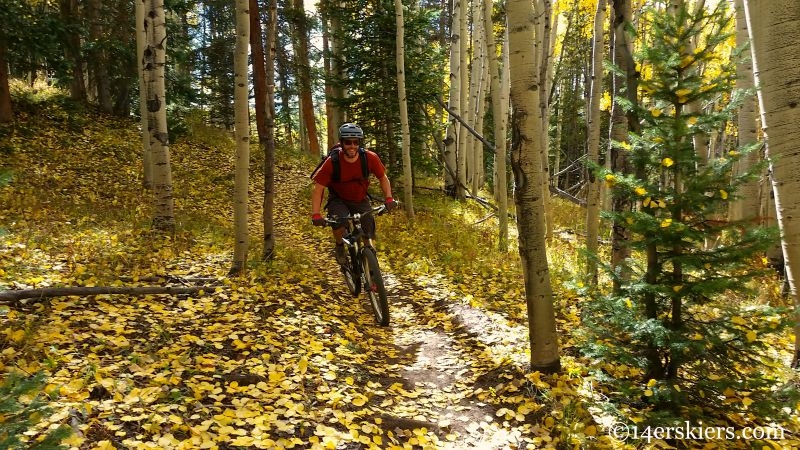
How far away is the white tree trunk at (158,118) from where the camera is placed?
7541 millimetres

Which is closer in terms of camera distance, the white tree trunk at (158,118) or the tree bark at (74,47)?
the white tree trunk at (158,118)

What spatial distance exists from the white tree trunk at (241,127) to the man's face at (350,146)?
4.40 feet

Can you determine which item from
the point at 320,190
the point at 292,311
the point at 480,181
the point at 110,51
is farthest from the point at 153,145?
the point at 480,181

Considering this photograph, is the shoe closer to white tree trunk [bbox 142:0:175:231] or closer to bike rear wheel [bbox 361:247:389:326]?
bike rear wheel [bbox 361:247:389:326]

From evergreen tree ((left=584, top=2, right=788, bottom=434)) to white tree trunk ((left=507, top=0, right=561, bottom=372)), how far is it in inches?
23.6

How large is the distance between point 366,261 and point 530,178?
2890mm

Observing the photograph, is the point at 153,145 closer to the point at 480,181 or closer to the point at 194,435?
the point at 194,435

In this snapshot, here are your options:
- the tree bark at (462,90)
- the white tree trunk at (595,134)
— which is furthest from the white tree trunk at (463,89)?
the white tree trunk at (595,134)

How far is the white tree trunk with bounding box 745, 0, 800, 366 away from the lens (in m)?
3.42

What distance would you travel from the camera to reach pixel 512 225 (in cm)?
1273

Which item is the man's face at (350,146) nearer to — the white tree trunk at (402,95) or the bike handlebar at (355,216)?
the bike handlebar at (355,216)

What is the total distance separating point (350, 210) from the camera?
20.9 feet

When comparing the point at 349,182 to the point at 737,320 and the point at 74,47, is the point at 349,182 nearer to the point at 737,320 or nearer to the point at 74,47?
the point at 737,320

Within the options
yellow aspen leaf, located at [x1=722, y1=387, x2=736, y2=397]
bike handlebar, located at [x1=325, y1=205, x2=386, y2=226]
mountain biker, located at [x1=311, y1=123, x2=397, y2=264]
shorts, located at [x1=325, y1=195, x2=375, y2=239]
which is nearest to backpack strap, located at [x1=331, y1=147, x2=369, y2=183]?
mountain biker, located at [x1=311, y1=123, x2=397, y2=264]
